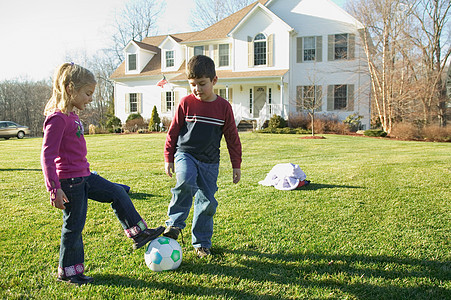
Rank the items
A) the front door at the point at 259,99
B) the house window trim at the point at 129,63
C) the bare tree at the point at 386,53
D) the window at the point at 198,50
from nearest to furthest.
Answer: the bare tree at the point at 386,53 → the front door at the point at 259,99 → the window at the point at 198,50 → the house window trim at the point at 129,63

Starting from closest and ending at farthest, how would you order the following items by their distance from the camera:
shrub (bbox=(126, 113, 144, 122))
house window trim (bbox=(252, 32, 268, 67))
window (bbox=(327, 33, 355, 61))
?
1. window (bbox=(327, 33, 355, 61))
2. house window trim (bbox=(252, 32, 268, 67))
3. shrub (bbox=(126, 113, 144, 122))

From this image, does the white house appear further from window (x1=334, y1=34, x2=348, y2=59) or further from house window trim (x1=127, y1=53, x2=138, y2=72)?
house window trim (x1=127, y1=53, x2=138, y2=72)

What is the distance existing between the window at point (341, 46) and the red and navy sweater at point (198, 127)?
20417mm

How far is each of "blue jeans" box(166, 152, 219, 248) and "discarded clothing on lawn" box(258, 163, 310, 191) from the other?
2.61 m

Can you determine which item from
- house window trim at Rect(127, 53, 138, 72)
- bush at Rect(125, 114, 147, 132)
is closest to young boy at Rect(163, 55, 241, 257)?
bush at Rect(125, 114, 147, 132)

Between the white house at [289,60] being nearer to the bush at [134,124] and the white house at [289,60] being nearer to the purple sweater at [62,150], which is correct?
the bush at [134,124]

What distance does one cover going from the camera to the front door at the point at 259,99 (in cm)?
2314

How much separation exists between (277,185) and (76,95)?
376 cm

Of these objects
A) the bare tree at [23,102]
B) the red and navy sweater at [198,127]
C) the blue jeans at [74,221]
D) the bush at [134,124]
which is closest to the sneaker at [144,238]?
the blue jeans at [74,221]

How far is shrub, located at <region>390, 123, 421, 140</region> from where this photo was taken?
18.0m

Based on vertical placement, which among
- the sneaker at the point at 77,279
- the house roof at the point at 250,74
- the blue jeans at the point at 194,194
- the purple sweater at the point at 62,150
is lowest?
the sneaker at the point at 77,279

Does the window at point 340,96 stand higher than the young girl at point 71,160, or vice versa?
the window at point 340,96

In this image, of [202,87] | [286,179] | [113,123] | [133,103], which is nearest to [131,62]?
[133,103]

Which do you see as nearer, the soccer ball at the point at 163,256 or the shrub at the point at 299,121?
the soccer ball at the point at 163,256
